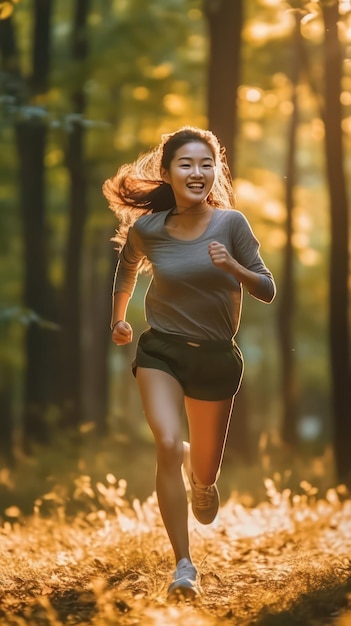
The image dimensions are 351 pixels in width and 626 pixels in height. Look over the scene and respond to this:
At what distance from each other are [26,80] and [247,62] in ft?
13.2

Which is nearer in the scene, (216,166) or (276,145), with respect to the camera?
(216,166)

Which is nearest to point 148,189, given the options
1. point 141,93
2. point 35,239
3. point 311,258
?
A: point 35,239

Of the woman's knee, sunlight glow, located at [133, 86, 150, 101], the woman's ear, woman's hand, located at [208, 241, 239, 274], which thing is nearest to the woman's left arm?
woman's hand, located at [208, 241, 239, 274]

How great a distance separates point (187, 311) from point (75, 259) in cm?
1034

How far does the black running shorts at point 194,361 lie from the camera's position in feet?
19.6

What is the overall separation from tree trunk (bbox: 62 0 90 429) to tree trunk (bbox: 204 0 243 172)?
397 cm

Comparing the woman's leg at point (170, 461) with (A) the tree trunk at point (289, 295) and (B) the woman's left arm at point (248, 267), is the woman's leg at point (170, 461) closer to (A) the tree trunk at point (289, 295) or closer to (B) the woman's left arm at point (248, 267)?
(B) the woman's left arm at point (248, 267)

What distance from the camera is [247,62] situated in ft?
54.0

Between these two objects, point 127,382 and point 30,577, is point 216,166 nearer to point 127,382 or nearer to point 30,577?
point 30,577

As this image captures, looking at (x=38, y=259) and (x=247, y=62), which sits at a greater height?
(x=247, y=62)

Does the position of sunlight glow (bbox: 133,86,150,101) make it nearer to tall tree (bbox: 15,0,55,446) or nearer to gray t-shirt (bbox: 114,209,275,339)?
tall tree (bbox: 15,0,55,446)

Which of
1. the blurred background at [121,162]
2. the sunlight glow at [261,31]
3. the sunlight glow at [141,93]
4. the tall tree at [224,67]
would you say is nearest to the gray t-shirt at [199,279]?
the blurred background at [121,162]

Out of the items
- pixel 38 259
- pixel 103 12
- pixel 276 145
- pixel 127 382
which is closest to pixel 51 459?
pixel 38 259

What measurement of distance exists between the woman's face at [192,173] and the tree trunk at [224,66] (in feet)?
18.6
